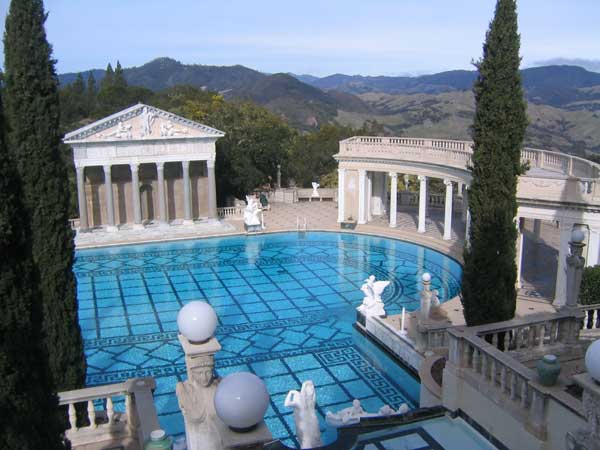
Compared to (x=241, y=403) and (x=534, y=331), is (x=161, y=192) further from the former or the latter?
(x=241, y=403)

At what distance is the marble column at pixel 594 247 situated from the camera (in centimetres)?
1850

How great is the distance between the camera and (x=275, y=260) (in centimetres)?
2670

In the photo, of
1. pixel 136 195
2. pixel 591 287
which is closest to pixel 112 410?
pixel 591 287

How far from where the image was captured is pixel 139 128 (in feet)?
103

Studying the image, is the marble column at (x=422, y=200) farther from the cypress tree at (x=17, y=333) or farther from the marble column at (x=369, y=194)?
the cypress tree at (x=17, y=333)

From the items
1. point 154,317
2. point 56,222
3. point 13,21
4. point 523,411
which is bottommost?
point 154,317

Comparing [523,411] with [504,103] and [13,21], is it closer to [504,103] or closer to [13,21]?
[504,103]

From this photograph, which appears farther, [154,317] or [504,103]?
[154,317]

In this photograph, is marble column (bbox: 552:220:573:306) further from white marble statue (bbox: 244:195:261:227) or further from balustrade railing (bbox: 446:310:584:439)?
white marble statue (bbox: 244:195:261:227)

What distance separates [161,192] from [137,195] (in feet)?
4.34

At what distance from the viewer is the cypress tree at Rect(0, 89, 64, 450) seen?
5324 millimetres

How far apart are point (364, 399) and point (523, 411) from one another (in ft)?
20.8

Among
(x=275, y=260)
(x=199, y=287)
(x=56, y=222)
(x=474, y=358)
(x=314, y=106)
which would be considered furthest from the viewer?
(x=314, y=106)

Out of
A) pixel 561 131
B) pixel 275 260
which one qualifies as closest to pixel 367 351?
pixel 275 260
